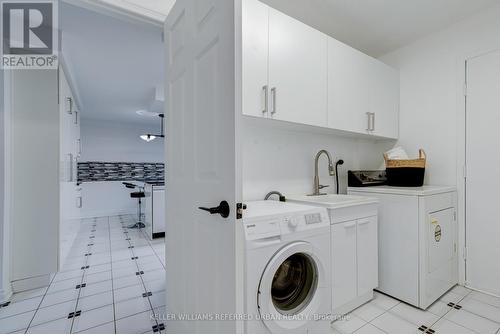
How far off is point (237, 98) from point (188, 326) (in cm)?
124

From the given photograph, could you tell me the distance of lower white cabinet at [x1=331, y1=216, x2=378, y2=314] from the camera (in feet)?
5.58

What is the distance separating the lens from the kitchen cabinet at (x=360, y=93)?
81.0 inches

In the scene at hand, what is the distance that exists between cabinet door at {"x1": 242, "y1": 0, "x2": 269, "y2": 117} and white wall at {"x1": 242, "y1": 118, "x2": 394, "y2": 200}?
0.81 feet

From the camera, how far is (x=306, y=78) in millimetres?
1856

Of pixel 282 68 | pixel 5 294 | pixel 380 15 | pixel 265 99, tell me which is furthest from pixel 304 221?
pixel 5 294

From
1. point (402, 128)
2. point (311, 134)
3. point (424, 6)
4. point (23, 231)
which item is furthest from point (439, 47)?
point (23, 231)

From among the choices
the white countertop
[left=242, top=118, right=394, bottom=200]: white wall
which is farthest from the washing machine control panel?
the white countertop

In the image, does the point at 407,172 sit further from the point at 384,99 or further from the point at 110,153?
the point at 110,153

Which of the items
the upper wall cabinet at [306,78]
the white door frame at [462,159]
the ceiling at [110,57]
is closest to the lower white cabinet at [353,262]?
the upper wall cabinet at [306,78]

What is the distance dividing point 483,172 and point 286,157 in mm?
1762

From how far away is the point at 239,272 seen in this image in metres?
0.96

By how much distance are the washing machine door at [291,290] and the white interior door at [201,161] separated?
0.85ft

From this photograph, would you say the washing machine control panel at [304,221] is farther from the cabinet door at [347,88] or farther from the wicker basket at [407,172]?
the wicker basket at [407,172]

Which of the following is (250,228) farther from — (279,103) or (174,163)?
(279,103)
